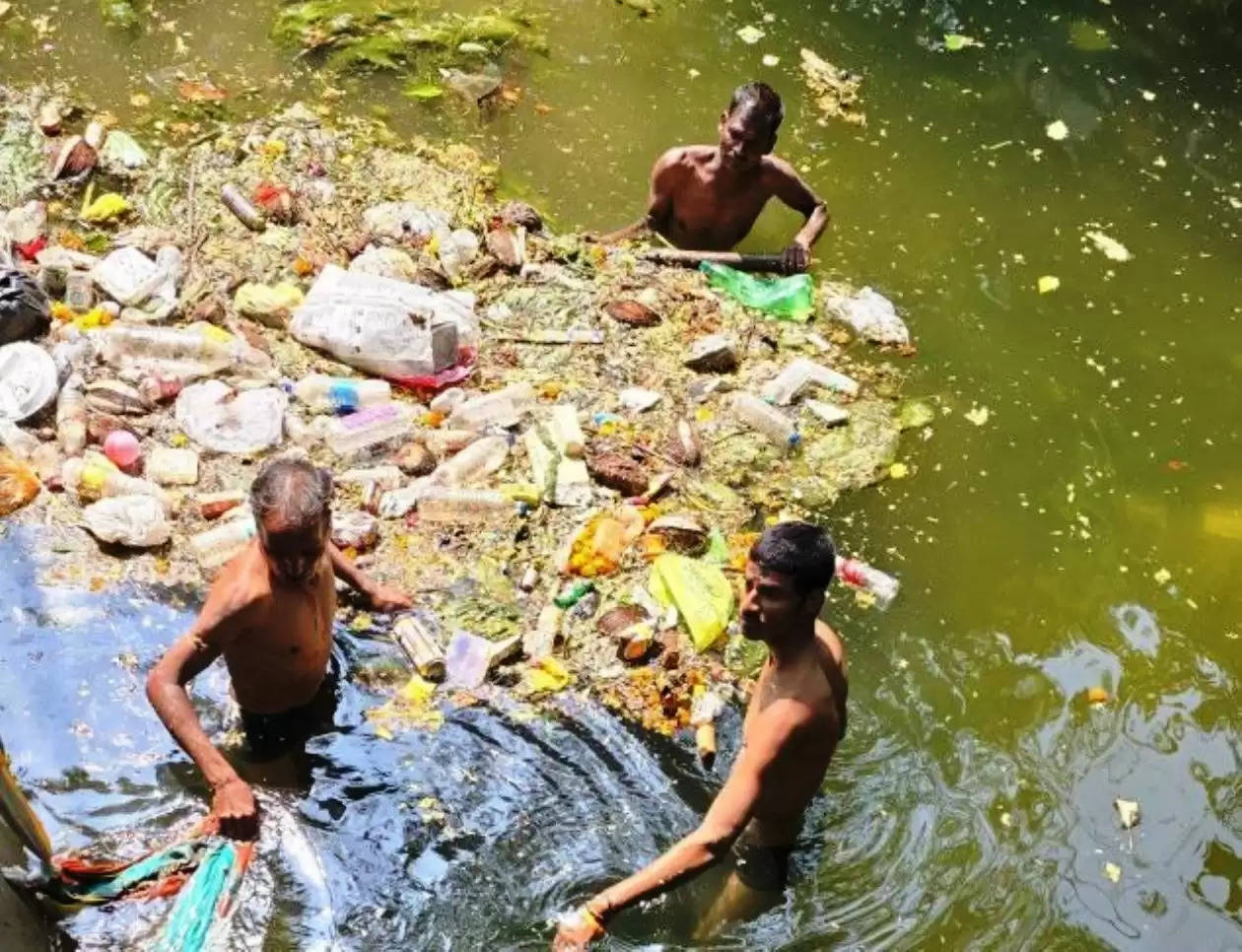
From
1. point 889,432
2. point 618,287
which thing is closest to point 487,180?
point 618,287

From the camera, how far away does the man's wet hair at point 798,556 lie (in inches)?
115

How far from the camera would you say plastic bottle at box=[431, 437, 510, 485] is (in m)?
4.48

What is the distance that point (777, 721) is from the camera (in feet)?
9.84

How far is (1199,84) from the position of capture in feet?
25.7

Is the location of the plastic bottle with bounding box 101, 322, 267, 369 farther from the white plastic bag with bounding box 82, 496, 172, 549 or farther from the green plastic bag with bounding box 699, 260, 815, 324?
the green plastic bag with bounding box 699, 260, 815, 324

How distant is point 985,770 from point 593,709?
137 cm

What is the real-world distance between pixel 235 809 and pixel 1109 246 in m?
5.45

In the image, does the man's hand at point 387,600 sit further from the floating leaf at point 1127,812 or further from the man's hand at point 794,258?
the man's hand at point 794,258

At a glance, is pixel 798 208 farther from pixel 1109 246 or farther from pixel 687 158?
pixel 1109 246

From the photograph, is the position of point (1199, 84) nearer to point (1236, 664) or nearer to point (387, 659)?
point (1236, 664)

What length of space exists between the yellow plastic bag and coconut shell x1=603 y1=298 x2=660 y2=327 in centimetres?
137

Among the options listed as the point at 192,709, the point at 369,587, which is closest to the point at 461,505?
the point at 369,587

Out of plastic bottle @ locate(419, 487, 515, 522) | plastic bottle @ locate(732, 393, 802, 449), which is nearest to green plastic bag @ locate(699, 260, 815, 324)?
plastic bottle @ locate(732, 393, 802, 449)

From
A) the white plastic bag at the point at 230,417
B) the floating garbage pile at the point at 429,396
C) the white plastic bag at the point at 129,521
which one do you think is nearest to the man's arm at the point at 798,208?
the floating garbage pile at the point at 429,396
